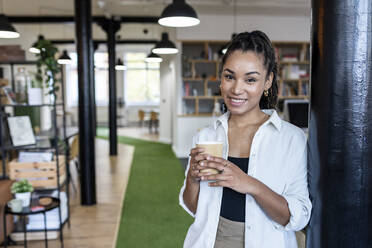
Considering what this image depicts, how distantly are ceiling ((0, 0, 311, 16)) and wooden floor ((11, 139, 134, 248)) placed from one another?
3.54 m

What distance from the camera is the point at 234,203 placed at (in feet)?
3.94

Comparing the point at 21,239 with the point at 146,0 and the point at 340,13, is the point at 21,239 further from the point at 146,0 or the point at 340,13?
the point at 146,0

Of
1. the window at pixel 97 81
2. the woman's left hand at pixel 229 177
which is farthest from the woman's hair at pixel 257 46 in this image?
the window at pixel 97 81

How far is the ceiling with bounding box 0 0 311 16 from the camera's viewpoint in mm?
6938

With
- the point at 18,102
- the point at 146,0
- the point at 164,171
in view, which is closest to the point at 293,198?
the point at 18,102

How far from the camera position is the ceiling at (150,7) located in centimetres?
694

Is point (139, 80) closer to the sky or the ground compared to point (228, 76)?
closer to the sky

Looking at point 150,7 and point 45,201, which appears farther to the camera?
point 150,7

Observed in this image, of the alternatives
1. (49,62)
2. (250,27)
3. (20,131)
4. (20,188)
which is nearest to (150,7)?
(250,27)

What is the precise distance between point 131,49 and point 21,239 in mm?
12993

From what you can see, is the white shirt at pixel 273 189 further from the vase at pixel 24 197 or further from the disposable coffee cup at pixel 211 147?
the vase at pixel 24 197

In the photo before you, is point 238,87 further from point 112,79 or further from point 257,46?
point 112,79

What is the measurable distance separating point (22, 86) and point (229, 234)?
125 inches

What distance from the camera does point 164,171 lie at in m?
6.78
